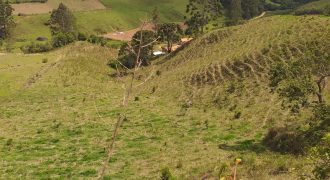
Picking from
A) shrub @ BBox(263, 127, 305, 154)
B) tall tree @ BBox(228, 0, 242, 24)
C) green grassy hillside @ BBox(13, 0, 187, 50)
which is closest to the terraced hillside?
shrub @ BBox(263, 127, 305, 154)

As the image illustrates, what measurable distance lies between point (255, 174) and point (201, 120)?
75.6 ft

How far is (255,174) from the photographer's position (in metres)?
23.9

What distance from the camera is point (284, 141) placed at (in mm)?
32781

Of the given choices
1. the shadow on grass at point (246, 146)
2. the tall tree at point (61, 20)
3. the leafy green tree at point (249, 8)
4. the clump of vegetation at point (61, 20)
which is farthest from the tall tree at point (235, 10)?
the shadow on grass at point (246, 146)

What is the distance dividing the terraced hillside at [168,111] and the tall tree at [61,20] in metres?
54.7

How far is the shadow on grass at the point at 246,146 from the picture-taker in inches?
1326

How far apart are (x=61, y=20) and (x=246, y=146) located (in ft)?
400

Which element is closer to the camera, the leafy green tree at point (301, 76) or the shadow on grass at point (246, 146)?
the shadow on grass at point (246, 146)

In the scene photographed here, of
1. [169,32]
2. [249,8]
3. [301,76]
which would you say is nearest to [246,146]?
[301,76]

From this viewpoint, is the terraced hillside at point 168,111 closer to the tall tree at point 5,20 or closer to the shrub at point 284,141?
the shrub at point 284,141

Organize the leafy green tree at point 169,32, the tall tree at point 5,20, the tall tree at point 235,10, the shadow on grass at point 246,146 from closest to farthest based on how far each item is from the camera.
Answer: the shadow on grass at point 246,146 < the leafy green tree at point 169,32 < the tall tree at point 5,20 < the tall tree at point 235,10

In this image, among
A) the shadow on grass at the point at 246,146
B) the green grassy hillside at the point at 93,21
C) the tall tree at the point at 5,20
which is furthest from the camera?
the green grassy hillside at the point at 93,21

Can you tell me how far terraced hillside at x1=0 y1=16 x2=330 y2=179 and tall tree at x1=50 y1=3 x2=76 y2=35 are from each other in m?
54.7

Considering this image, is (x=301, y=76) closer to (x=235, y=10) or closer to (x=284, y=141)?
(x=284, y=141)
